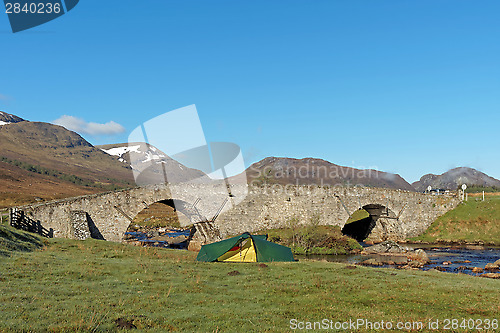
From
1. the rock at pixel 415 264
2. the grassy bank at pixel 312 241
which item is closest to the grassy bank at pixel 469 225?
the grassy bank at pixel 312 241

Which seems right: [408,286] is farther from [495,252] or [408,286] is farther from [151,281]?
[495,252]

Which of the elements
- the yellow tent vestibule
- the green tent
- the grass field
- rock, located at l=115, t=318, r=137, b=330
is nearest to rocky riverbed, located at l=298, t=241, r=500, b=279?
the grass field

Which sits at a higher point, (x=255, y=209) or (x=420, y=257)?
(x=255, y=209)

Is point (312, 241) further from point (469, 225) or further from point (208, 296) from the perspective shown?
point (208, 296)

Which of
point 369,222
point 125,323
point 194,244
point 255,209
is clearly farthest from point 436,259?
point 125,323

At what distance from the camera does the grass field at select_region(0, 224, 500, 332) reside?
11276mm

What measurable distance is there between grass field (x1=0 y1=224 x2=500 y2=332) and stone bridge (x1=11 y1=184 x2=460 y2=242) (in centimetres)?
1510

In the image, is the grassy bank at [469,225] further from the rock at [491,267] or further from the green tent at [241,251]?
the green tent at [241,251]

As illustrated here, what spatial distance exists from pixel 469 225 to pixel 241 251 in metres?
40.3

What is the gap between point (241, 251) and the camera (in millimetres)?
26703

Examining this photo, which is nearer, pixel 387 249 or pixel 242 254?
pixel 242 254

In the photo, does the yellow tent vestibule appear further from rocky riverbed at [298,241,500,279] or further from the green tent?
rocky riverbed at [298,241,500,279]

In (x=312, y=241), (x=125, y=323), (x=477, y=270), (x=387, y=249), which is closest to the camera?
(x=125, y=323)

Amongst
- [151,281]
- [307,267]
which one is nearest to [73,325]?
Result: [151,281]
